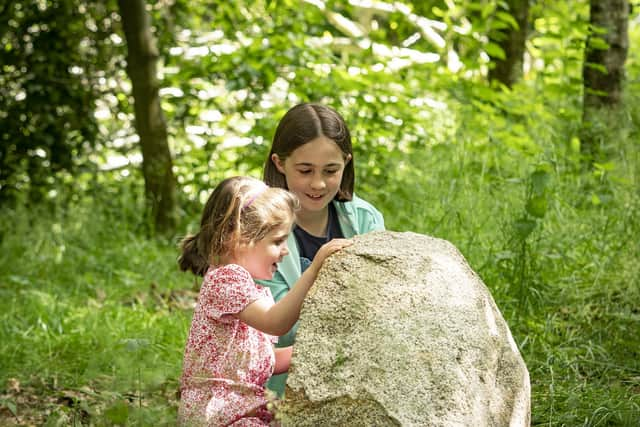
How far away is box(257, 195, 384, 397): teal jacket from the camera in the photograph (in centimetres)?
307

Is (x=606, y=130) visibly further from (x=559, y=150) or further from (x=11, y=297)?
(x=11, y=297)

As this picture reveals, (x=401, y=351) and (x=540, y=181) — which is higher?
(x=401, y=351)

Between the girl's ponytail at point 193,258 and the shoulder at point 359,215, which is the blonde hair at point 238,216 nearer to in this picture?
the girl's ponytail at point 193,258

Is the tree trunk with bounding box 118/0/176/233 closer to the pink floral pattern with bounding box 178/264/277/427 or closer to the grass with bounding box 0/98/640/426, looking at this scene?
the grass with bounding box 0/98/640/426

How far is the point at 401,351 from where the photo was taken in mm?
2262

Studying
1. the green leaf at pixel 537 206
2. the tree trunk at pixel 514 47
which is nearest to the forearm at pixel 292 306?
the green leaf at pixel 537 206

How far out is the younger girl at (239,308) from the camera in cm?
259

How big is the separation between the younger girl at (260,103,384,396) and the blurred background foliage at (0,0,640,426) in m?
0.65

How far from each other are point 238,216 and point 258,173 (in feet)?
16.4

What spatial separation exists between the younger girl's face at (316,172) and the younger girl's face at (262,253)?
399 millimetres

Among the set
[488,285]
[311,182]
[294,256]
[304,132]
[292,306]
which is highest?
[304,132]

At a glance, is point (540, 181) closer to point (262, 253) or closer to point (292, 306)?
point (262, 253)

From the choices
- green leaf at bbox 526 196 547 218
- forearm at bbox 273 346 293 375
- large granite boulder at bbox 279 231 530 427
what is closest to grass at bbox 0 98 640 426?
green leaf at bbox 526 196 547 218

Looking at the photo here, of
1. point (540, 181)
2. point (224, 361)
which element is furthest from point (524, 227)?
point (224, 361)
